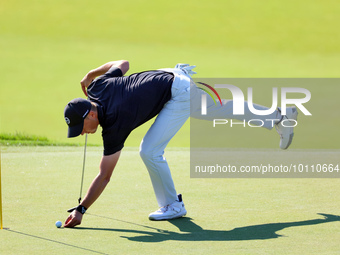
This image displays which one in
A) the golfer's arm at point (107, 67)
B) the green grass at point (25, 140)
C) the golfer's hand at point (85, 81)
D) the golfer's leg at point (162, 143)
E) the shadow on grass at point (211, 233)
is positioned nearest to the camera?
the shadow on grass at point (211, 233)

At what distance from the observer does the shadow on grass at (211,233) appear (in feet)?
15.0

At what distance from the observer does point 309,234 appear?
15.3ft

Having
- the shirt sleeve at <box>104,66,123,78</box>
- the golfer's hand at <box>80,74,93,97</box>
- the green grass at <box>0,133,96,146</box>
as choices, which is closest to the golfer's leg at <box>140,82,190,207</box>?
the shirt sleeve at <box>104,66,123,78</box>

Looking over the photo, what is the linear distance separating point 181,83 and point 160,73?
203 millimetres

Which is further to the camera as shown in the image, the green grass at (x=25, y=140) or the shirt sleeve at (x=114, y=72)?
the green grass at (x=25, y=140)

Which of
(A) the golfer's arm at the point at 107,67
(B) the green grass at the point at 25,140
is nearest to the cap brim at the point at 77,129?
(A) the golfer's arm at the point at 107,67

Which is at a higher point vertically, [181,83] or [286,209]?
[181,83]

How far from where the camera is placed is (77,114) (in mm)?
4742

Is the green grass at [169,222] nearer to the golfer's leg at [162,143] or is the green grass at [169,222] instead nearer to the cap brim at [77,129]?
the golfer's leg at [162,143]

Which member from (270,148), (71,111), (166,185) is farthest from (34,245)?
(270,148)

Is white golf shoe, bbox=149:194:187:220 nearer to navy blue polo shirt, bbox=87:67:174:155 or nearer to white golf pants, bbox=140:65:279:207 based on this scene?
white golf pants, bbox=140:65:279:207

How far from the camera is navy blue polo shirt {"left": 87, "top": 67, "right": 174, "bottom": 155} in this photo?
16.2 ft

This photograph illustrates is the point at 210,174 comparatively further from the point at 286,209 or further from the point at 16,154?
the point at 16,154

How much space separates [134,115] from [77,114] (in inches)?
19.5
